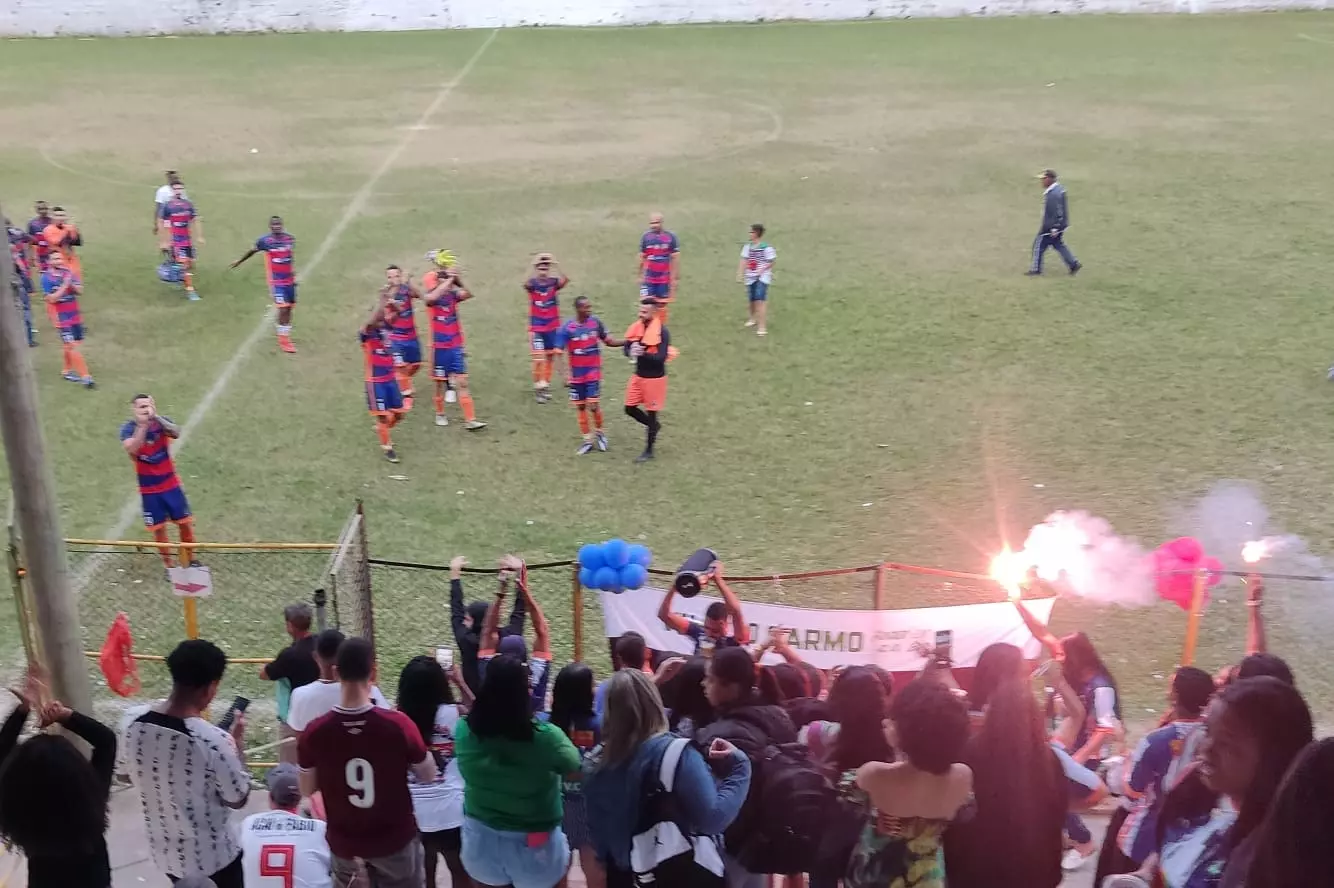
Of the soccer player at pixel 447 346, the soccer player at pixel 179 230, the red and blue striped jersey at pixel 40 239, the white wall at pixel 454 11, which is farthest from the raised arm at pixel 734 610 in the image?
the white wall at pixel 454 11

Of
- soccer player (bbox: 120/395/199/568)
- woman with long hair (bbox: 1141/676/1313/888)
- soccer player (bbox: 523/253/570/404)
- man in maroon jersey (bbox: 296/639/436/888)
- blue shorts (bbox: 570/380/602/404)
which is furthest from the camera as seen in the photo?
soccer player (bbox: 523/253/570/404)

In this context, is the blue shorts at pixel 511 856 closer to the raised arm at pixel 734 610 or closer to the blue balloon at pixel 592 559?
the raised arm at pixel 734 610

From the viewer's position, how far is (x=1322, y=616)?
974 cm

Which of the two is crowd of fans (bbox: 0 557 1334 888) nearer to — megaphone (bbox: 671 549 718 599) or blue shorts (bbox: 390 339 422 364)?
megaphone (bbox: 671 549 718 599)

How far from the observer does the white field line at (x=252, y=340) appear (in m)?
11.4

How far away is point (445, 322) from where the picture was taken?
536 inches

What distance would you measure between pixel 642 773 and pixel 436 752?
122 centimetres

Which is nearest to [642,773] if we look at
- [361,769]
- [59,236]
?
[361,769]

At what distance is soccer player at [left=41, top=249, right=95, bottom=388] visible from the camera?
14547 millimetres

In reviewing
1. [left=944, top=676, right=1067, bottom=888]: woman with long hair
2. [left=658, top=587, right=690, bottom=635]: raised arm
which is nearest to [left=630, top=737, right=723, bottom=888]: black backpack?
[left=944, top=676, right=1067, bottom=888]: woman with long hair

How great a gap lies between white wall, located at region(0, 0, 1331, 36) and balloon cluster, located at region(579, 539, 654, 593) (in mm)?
38356

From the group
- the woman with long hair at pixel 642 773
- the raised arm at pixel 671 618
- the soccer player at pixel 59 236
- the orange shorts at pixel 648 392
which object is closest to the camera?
the woman with long hair at pixel 642 773

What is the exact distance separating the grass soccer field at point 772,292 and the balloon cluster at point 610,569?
6.92ft

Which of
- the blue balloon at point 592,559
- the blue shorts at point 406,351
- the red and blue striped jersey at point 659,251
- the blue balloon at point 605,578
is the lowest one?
the blue balloon at point 605,578
